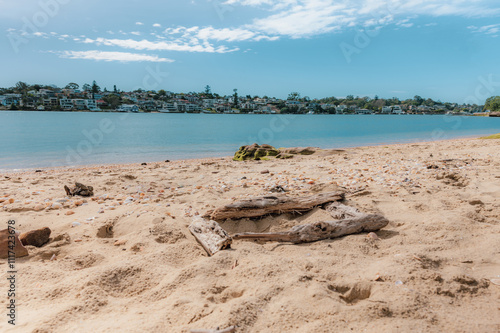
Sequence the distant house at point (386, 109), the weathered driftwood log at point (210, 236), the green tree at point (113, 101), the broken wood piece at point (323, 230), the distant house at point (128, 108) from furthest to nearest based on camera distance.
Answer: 1. the distant house at point (386, 109)
2. the green tree at point (113, 101)
3. the distant house at point (128, 108)
4. the broken wood piece at point (323, 230)
5. the weathered driftwood log at point (210, 236)

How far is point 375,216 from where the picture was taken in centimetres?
449

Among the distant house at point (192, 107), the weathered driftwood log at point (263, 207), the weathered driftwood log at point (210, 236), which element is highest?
the distant house at point (192, 107)

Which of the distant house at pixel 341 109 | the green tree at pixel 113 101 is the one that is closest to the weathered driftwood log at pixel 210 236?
the green tree at pixel 113 101

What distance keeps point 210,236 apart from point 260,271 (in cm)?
106

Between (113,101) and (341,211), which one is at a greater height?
(113,101)

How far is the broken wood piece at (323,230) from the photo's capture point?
4.17 metres

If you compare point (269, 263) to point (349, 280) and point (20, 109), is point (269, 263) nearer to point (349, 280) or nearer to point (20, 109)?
point (349, 280)

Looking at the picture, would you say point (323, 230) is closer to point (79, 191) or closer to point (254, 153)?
point (79, 191)

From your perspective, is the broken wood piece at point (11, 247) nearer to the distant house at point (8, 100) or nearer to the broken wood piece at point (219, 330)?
the broken wood piece at point (219, 330)

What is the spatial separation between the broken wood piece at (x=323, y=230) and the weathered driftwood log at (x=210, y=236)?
327mm

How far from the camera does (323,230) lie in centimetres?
425

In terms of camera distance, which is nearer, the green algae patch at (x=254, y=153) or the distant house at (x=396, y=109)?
the green algae patch at (x=254, y=153)

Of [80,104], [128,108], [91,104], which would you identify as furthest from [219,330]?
[80,104]

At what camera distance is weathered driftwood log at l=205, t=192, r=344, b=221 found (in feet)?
16.1
